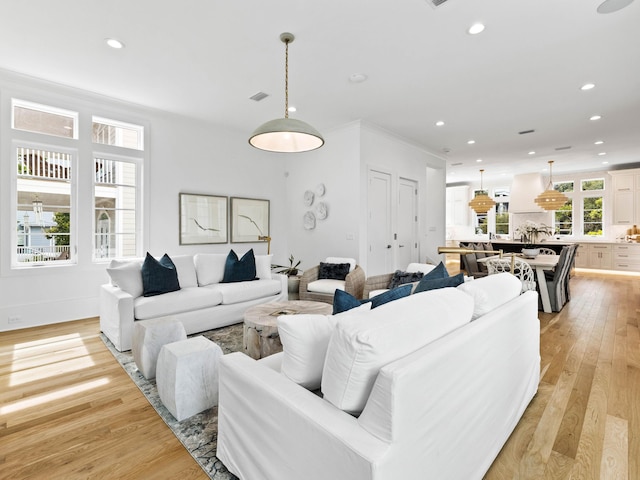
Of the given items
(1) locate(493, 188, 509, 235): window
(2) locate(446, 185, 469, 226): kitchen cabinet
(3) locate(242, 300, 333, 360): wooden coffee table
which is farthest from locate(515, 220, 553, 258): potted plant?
(3) locate(242, 300, 333, 360): wooden coffee table

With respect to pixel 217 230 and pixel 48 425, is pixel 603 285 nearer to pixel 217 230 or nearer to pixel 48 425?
pixel 217 230

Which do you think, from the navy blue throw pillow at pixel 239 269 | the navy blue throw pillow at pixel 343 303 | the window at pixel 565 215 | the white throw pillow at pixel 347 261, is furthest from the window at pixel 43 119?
the window at pixel 565 215

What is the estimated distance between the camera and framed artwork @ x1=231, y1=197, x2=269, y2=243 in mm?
5820

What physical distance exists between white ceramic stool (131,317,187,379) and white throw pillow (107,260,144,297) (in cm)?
94

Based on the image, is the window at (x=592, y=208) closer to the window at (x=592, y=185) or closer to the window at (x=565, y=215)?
the window at (x=592, y=185)

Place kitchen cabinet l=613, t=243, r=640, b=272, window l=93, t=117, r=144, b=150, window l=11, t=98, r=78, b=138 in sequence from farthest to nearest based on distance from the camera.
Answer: kitchen cabinet l=613, t=243, r=640, b=272 < window l=93, t=117, r=144, b=150 < window l=11, t=98, r=78, b=138

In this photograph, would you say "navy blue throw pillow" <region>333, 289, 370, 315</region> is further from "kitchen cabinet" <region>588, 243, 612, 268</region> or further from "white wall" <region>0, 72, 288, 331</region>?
"kitchen cabinet" <region>588, 243, 612, 268</region>

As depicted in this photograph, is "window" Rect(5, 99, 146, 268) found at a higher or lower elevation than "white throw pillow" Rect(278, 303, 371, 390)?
higher

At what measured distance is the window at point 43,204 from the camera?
13.1 feet

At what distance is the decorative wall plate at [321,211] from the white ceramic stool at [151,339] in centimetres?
348

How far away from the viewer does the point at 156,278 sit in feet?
11.9

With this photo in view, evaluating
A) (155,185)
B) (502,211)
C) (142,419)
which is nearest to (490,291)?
(142,419)

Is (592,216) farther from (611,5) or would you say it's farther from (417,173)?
(611,5)

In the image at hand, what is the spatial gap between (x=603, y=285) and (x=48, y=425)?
30.4 ft
